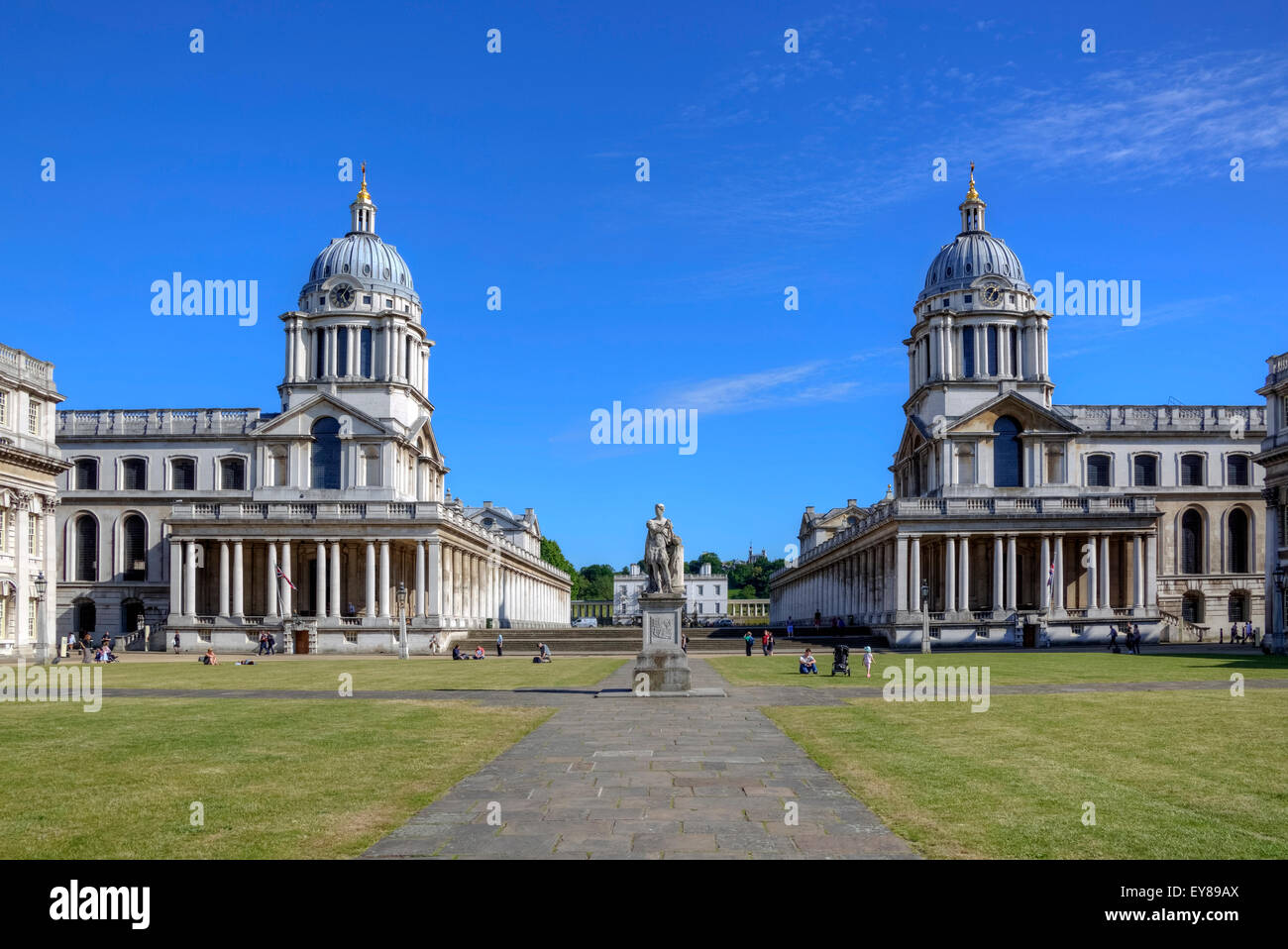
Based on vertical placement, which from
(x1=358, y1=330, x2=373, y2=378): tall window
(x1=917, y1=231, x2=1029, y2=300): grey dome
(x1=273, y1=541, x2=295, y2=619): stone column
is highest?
(x1=917, y1=231, x2=1029, y2=300): grey dome

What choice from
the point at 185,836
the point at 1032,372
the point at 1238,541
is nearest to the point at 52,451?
the point at 185,836

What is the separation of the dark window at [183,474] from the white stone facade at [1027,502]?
52.7 metres

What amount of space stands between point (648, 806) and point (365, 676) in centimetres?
3117

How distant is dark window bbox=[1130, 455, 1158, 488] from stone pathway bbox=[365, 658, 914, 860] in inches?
3014

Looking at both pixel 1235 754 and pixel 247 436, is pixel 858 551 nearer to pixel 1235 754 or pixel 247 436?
pixel 247 436

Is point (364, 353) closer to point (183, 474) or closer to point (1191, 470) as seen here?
point (183, 474)

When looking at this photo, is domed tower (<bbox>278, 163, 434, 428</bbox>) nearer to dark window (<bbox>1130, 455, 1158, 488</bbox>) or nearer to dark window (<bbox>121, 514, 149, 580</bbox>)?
dark window (<bbox>121, 514, 149, 580</bbox>)

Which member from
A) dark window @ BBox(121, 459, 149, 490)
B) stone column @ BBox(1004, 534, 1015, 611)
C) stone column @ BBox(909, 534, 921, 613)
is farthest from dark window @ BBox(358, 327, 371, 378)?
stone column @ BBox(1004, 534, 1015, 611)

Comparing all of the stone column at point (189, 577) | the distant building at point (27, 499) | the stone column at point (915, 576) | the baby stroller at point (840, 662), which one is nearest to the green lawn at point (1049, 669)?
the baby stroller at point (840, 662)

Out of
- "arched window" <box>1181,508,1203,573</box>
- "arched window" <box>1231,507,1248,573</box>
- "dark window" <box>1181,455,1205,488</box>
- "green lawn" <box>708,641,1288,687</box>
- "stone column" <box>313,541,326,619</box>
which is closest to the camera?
"green lawn" <box>708,641,1288,687</box>

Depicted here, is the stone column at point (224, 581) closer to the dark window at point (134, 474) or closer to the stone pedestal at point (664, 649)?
the dark window at point (134, 474)

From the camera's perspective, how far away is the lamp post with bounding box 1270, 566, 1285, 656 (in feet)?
171

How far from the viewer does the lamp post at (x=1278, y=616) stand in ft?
171
